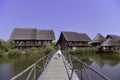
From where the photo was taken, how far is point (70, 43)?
172 feet

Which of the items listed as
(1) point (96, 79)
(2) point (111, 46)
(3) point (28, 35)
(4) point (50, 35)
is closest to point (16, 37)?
(3) point (28, 35)

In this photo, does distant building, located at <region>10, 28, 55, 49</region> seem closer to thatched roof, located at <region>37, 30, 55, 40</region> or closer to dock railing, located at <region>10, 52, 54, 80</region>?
thatched roof, located at <region>37, 30, 55, 40</region>

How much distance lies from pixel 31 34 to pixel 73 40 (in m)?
13.2

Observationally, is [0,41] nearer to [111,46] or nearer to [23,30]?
[23,30]

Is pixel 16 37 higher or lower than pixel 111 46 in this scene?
higher

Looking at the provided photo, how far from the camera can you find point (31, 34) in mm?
54281

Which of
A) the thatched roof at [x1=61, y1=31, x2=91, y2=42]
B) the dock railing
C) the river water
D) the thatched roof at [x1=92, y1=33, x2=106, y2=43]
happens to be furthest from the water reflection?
the thatched roof at [x1=92, y1=33, x2=106, y2=43]

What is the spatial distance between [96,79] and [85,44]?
42175mm

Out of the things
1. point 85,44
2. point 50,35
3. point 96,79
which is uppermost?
point 50,35

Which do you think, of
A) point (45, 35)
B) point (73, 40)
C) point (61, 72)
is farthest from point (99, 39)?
point (61, 72)

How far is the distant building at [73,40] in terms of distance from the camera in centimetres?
5203

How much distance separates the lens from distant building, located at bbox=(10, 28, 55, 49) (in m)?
51.9

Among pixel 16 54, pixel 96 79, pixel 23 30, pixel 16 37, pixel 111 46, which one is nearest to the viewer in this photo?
pixel 96 79

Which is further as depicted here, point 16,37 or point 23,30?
point 23,30
